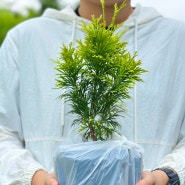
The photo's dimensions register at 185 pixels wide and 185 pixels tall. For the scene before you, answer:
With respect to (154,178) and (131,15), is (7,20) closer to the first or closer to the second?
(131,15)

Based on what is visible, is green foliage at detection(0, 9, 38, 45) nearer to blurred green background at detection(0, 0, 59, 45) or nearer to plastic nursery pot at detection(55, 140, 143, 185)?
blurred green background at detection(0, 0, 59, 45)

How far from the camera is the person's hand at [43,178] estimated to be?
6.81ft

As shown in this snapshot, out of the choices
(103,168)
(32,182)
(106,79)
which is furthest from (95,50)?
(32,182)

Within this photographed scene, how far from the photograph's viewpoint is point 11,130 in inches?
101

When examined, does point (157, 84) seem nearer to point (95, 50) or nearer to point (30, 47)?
point (30, 47)

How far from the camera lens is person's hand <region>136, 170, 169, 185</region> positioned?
2.07 m

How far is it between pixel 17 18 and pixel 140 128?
11558mm

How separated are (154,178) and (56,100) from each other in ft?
1.89

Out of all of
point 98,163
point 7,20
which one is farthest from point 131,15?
point 7,20

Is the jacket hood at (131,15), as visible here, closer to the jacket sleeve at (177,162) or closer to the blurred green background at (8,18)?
the jacket sleeve at (177,162)

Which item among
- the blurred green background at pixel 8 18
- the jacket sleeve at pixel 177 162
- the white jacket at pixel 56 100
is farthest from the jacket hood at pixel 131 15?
the blurred green background at pixel 8 18

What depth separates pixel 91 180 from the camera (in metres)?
1.97

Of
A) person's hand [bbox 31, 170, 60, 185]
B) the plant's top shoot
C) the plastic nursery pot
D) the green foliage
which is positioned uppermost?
the plant's top shoot

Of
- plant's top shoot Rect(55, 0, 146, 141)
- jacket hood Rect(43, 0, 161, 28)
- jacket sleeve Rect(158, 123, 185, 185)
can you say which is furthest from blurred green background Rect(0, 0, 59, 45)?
plant's top shoot Rect(55, 0, 146, 141)
